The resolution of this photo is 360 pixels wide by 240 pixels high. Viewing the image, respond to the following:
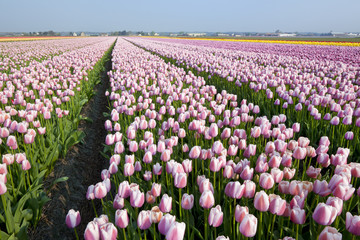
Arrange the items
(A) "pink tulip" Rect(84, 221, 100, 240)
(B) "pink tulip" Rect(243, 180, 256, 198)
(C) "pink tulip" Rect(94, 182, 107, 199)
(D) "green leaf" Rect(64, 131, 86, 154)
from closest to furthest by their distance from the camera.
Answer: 1. (A) "pink tulip" Rect(84, 221, 100, 240)
2. (B) "pink tulip" Rect(243, 180, 256, 198)
3. (C) "pink tulip" Rect(94, 182, 107, 199)
4. (D) "green leaf" Rect(64, 131, 86, 154)

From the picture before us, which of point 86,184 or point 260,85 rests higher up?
point 260,85

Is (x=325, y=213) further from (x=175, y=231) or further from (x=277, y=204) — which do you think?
(x=175, y=231)

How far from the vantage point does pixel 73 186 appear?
155 inches

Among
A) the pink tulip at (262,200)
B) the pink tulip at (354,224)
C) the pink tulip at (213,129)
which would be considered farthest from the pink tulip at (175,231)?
the pink tulip at (213,129)

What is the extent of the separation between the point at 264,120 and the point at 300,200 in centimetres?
161

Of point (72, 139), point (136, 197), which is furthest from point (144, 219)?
point (72, 139)

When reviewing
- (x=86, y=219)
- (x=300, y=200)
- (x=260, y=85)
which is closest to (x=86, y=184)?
(x=86, y=219)

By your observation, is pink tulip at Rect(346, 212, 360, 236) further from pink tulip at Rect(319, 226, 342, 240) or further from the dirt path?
the dirt path

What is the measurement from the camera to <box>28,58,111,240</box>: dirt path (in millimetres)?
3076

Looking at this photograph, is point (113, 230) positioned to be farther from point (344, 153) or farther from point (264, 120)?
point (264, 120)

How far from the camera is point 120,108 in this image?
173 inches

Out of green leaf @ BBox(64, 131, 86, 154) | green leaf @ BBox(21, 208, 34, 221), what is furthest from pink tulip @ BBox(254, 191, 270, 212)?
green leaf @ BBox(64, 131, 86, 154)

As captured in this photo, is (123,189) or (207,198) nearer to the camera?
(207,198)

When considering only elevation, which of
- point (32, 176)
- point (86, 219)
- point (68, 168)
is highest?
point (32, 176)
